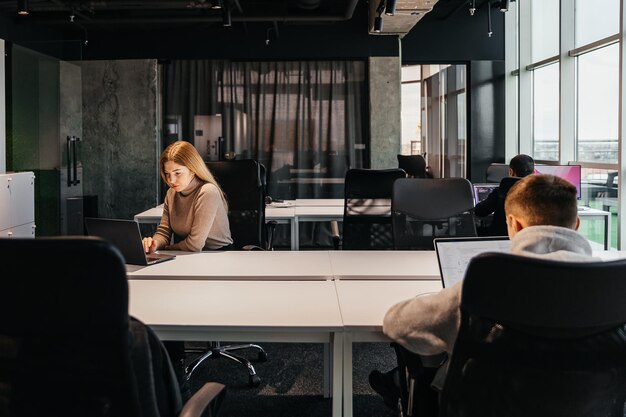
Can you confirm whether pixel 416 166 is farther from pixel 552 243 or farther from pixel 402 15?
pixel 552 243

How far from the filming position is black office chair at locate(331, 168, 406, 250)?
5156 mm

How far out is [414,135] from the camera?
41.3 feet

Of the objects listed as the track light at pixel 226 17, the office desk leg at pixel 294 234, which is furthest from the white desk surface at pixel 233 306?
the track light at pixel 226 17

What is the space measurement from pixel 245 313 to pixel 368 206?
285cm

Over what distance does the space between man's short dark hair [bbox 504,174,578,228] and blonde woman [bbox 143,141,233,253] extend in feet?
7.84

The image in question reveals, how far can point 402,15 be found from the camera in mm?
8141

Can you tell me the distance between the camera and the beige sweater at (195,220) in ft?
13.2

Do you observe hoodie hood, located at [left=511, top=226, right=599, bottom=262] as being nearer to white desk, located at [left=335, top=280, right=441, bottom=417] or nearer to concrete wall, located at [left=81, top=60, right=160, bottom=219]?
white desk, located at [left=335, top=280, right=441, bottom=417]

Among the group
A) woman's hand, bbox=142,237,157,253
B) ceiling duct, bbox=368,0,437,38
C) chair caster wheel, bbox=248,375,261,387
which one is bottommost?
chair caster wheel, bbox=248,375,261,387

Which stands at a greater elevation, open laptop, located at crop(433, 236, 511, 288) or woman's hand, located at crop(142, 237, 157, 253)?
open laptop, located at crop(433, 236, 511, 288)

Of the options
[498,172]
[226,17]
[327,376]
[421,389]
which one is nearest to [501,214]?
[327,376]

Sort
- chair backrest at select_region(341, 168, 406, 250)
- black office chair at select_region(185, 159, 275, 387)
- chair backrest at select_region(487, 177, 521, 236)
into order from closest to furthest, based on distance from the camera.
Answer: chair backrest at select_region(487, 177, 521, 236) → black office chair at select_region(185, 159, 275, 387) → chair backrest at select_region(341, 168, 406, 250)

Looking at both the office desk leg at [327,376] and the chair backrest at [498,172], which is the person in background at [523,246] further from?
the chair backrest at [498,172]

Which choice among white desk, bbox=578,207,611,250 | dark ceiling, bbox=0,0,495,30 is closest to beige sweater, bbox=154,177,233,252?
white desk, bbox=578,207,611,250
